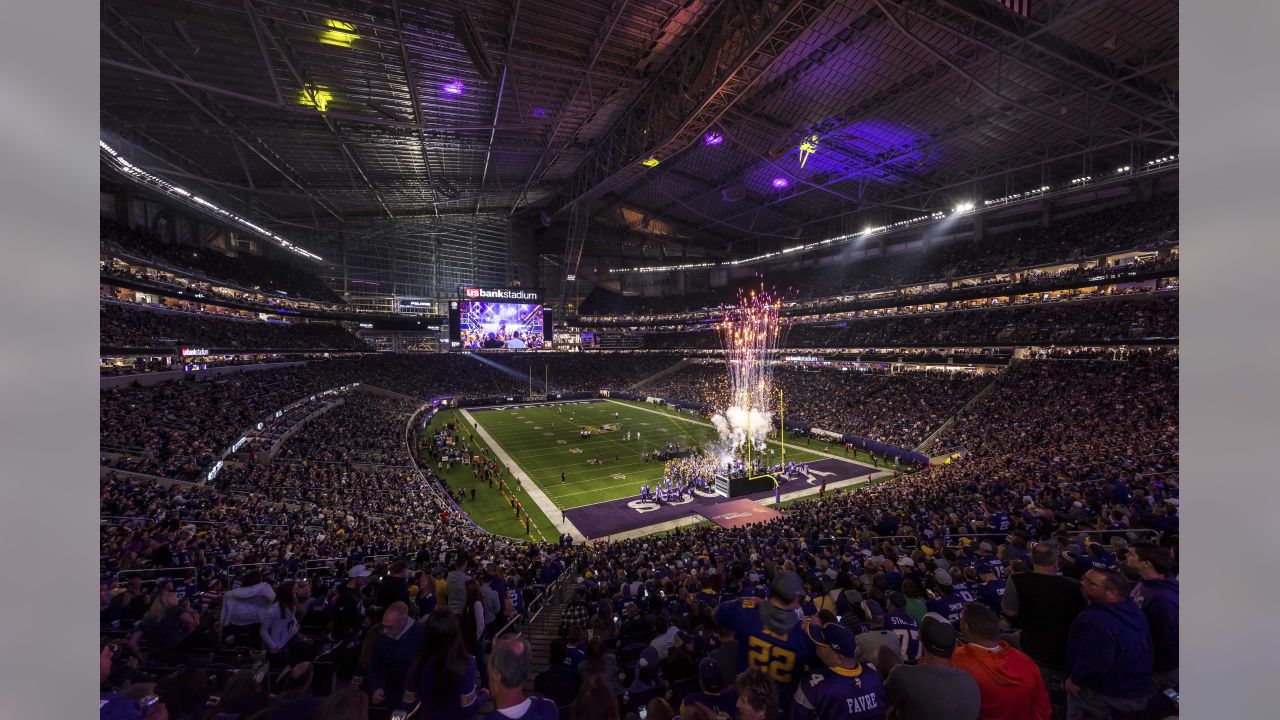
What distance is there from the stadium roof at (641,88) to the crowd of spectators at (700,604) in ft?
57.7

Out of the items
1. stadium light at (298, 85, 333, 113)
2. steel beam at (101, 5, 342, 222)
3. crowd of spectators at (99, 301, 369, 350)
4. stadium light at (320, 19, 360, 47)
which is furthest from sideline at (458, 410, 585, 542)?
steel beam at (101, 5, 342, 222)

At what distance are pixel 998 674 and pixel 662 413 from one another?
4565 cm

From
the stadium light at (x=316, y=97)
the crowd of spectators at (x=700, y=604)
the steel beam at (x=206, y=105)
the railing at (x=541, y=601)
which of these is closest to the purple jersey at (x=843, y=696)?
the crowd of spectators at (x=700, y=604)

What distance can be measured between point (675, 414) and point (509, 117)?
29546mm

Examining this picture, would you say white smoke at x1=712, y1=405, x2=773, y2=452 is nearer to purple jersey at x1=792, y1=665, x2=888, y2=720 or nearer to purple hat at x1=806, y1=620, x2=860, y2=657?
purple hat at x1=806, y1=620, x2=860, y2=657

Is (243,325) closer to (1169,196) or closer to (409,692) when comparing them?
(409,692)

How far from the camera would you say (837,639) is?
9.57ft

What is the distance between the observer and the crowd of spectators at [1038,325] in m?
28.3

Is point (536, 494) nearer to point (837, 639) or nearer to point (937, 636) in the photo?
point (837, 639)

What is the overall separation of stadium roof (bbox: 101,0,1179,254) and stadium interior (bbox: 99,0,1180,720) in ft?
0.80

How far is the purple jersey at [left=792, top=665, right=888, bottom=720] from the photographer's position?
2.71 metres

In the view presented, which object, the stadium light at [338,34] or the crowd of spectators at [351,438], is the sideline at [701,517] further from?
the stadium light at [338,34]

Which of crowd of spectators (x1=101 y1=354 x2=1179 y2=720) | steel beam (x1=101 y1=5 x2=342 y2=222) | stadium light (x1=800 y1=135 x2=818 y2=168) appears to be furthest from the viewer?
stadium light (x1=800 y1=135 x2=818 y2=168)
